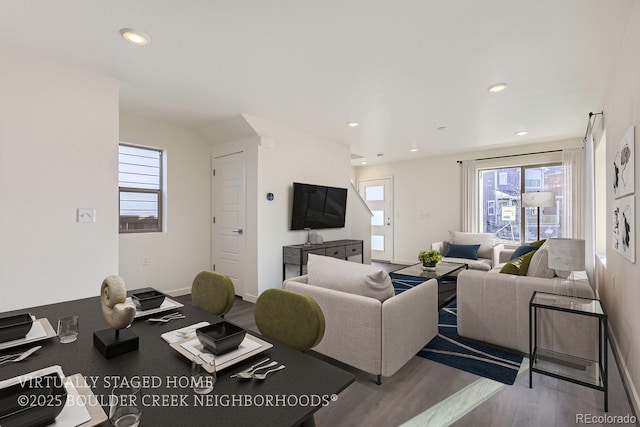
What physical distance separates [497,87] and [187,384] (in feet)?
11.6

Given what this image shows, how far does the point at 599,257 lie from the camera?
3883 mm

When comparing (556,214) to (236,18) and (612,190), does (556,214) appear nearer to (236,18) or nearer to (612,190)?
(612,190)

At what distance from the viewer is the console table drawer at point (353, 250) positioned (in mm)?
5223

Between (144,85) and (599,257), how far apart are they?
5521mm

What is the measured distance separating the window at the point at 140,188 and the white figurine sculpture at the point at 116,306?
A: 3.36 m

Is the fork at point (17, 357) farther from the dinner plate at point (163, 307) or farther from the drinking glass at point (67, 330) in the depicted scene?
the dinner plate at point (163, 307)

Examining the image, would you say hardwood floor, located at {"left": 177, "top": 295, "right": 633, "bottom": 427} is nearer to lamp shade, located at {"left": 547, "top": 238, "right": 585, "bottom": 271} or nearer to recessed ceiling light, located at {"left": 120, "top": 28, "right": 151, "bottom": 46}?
lamp shade, located at {"left": 547, "top": 238, "right": 585, "bottom": 271}

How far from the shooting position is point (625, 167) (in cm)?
216

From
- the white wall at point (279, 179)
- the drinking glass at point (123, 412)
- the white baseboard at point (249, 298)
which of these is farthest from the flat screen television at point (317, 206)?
the drinking glass at point (123, 412)

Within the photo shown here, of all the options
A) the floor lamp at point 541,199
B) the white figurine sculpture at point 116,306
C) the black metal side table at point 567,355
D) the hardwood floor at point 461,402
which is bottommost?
the hardwood floor at point 461,402

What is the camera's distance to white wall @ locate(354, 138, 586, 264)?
6496 mm

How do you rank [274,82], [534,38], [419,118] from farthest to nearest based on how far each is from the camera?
1. [419,118]
2. [274,82]
3. [534,38]

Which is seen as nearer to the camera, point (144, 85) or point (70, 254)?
point (70, 254)

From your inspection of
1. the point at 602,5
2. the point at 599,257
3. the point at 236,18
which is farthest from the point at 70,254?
the point at 599,257
